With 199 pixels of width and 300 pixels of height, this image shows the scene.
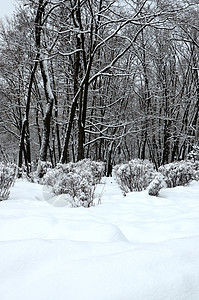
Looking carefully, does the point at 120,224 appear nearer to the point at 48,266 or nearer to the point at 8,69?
the point at 48,266

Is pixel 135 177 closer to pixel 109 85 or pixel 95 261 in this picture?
pixel 95 261

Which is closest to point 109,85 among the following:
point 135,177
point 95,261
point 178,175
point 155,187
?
point 178,175

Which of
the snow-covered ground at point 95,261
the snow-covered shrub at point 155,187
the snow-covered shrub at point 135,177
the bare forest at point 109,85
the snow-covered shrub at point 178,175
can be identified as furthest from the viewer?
the bare forest at point 109,85

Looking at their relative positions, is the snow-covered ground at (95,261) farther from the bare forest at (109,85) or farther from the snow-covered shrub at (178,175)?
the bare forest at (109,85)

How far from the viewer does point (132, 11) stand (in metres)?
9.87

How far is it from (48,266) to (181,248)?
101 centimetres

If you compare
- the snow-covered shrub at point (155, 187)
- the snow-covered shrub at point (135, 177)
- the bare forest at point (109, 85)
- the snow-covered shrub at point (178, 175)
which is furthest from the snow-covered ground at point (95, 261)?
the bare forest at point (109, 85)

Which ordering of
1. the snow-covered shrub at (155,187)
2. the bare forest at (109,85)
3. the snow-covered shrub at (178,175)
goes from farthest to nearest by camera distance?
the bare forest at (109,85) → the snow-covered shrub at (178,175) → the snow-covered shrub at (155,187)

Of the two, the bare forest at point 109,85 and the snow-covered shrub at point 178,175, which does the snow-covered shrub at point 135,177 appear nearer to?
the snow-covered shrub at point 178,175

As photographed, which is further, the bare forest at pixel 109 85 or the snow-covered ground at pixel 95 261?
the bare forest at pixel 109 85

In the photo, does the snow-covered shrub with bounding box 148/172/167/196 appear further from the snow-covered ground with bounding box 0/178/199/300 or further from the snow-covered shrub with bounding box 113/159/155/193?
the snow-covered ground with bounding box 0/178/199/300

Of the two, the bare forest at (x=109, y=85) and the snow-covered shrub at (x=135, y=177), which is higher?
the bare forest at (x=109, y=85)

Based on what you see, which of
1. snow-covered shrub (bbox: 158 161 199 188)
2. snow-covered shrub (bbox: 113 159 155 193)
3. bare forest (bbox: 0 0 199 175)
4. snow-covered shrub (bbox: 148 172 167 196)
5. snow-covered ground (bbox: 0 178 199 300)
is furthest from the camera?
bare forest (bbox: 0 0 199 175)

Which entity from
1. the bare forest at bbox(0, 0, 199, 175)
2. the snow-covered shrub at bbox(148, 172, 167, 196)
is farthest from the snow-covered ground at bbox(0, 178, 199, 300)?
the bare forest at bbox(0, 0, 199, 175)
